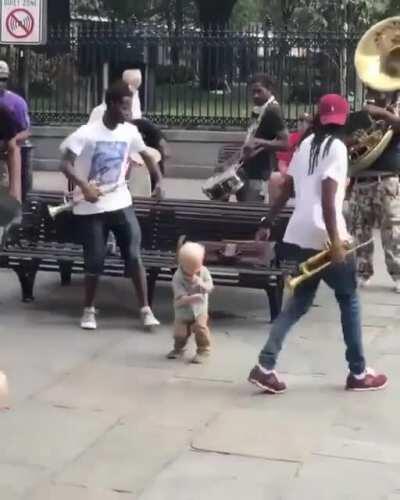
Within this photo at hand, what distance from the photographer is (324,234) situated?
249 inches

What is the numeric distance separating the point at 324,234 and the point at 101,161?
214 centimetres

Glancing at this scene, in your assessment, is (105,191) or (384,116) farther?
(384,116)

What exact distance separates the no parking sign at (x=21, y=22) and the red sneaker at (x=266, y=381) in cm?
653

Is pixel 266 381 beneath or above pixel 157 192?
beneath

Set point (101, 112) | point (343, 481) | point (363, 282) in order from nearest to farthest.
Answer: point (343, 481) → point (101, 112) → point (363, 282)

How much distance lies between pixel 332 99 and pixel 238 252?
223 cm

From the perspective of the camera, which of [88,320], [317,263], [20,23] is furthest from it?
[20,23]

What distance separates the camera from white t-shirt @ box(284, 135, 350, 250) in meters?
6.27

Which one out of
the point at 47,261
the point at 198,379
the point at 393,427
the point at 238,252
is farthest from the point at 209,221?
Answer: the point at 393,427

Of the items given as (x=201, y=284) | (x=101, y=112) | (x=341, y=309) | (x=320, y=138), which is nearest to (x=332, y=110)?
(x=320, y=138)

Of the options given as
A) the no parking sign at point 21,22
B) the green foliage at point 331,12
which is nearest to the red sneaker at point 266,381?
the no parking sign at point 21,22

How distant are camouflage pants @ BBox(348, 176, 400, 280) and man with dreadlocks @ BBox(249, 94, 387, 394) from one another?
2691mm

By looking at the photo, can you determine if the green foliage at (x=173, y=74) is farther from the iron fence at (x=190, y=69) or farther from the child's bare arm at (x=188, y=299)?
the child's bare arm at (x=188, y=299)

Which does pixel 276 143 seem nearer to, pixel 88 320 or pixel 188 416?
pixel 88 320
